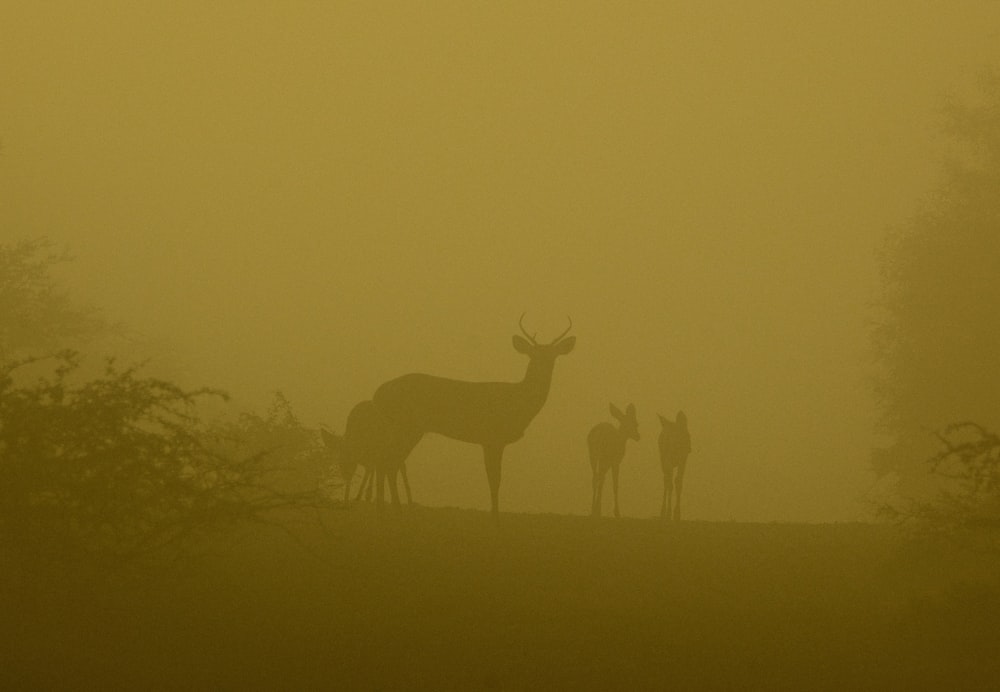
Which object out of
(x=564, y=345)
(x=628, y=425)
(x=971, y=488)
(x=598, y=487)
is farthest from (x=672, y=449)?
(x=971, y=488)

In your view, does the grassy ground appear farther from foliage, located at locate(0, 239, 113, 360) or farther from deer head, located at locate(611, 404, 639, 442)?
foliage, located at locate(0, 239, 113, 360)

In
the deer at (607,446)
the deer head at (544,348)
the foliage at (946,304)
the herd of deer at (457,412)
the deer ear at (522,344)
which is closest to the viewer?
the herd of deer at (457,412)

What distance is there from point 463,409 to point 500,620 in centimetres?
557

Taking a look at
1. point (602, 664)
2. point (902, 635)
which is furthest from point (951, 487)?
point (602, 664)

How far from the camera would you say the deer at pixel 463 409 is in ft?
52.9

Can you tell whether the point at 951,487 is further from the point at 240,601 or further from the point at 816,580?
the point at 240,601

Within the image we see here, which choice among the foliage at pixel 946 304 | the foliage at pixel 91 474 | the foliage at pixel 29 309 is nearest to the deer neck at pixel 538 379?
the foliage at pixel 91 474

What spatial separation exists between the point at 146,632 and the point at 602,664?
11.9 ft

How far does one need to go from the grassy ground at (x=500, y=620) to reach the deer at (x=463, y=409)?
1.68 metres

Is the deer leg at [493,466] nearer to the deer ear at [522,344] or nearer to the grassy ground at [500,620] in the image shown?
the grassy ground at [500,620]

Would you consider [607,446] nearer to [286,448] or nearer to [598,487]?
[598,487]

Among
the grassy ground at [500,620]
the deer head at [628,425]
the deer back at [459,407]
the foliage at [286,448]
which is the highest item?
the deer head at [628,425]

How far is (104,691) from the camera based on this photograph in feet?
28.5

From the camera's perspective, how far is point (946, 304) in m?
29.7
